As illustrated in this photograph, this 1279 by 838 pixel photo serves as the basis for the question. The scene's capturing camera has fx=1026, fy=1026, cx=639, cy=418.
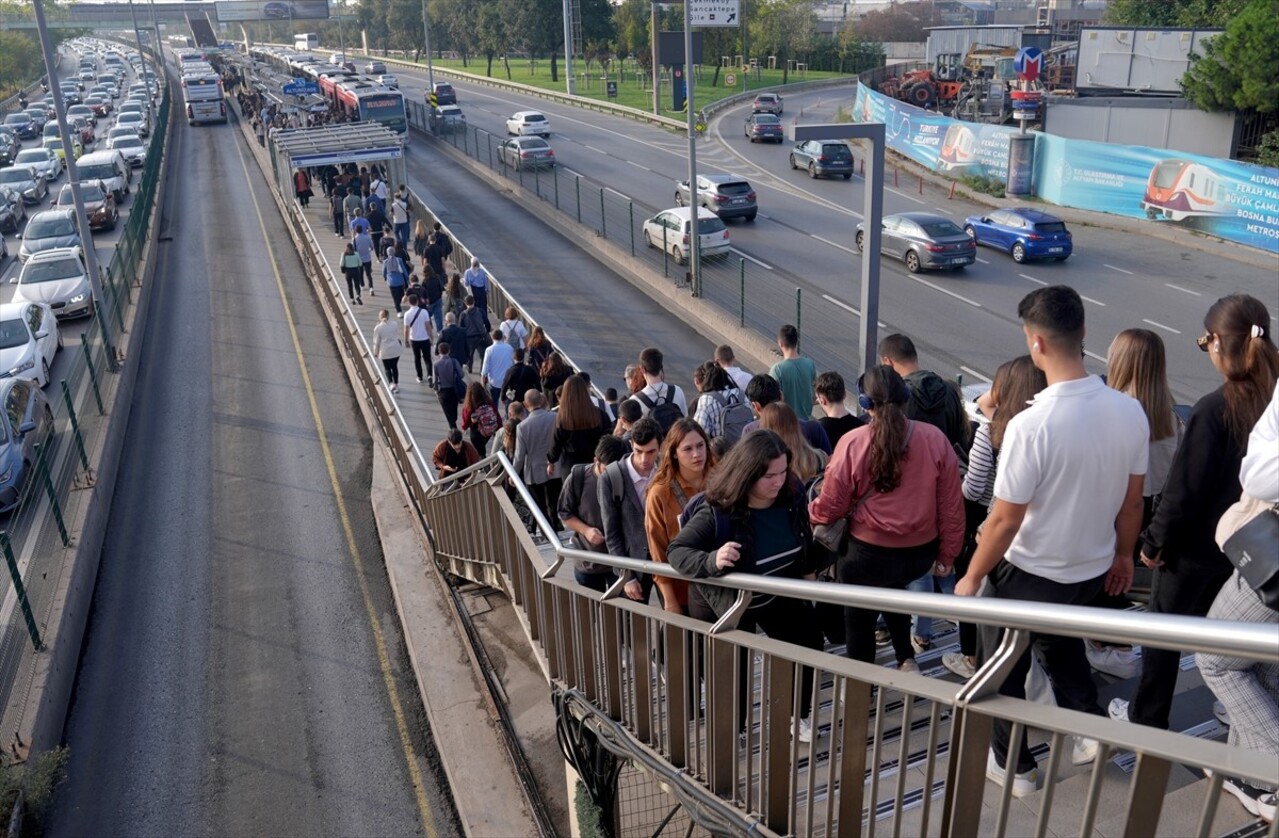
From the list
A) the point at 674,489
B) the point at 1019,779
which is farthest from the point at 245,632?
the point at 1019,779

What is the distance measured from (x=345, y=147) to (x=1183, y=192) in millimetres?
23203

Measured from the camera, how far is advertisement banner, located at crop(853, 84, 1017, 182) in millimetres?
34781

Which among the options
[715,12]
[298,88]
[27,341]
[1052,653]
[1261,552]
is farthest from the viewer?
[298,88]

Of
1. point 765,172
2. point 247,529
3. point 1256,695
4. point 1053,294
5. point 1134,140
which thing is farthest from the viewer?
point 765,172

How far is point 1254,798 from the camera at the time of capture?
3.25m

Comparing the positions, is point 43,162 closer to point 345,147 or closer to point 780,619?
point 345,147

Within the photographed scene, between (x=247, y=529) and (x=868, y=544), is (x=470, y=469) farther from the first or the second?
(x=247, y=529)

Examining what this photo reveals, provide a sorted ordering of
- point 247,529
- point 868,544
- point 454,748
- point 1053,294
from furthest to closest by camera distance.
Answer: point 247,529 → point 454,748 → point 868,544 → point 1053,294

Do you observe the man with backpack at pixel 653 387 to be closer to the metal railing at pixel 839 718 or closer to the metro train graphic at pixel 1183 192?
the metal railing at pixel 839 718

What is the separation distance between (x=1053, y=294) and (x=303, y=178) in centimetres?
3179

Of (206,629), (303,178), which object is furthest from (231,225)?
(206,629)

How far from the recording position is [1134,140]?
35.8 m

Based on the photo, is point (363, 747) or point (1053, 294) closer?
point (1053, 294)

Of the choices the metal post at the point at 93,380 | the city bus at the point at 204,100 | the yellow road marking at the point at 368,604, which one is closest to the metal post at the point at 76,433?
the metal post at the point at 93,380
